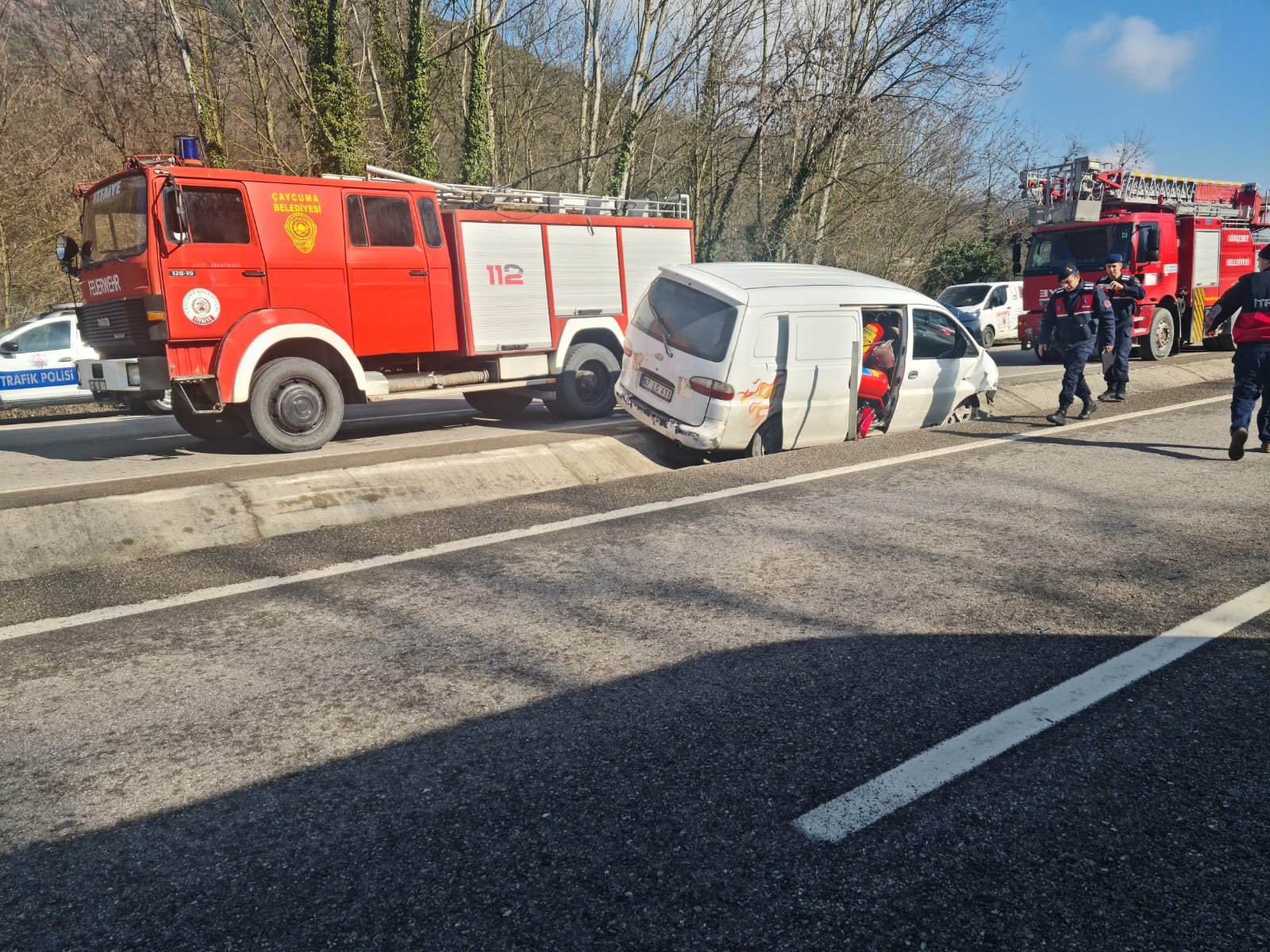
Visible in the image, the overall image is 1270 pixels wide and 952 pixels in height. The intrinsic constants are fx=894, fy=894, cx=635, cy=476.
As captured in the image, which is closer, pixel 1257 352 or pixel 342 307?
pixel 1257 352

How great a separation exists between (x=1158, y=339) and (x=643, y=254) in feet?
39.7

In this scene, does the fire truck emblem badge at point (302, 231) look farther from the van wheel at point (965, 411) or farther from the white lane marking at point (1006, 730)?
the white lane marking at point (1006, 730)

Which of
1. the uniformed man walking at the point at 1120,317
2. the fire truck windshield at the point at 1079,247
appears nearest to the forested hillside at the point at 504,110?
the fire truck windshield at the point at 1079,247

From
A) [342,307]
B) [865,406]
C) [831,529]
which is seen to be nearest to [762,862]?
[831,529]

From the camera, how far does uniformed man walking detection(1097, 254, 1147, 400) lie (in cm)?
1063

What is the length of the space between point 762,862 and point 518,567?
9.66 ft

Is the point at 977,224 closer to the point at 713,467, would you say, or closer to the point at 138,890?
the point at 713,467

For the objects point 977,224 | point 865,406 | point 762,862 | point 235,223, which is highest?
point 977,224

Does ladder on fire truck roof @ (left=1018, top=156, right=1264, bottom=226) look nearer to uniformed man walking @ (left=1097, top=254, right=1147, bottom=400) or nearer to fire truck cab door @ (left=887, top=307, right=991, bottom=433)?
uniformed man walking @ (left=1097, top=254, right=1147, bottom=400)

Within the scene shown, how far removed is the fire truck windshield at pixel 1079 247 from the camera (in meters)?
17.3

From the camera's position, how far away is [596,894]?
7.55 feet

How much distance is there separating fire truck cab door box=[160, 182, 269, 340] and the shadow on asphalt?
22.3 feet

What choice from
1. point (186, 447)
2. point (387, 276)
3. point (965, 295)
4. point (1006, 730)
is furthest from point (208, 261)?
point (965, 295)

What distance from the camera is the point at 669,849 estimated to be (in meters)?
2.49
